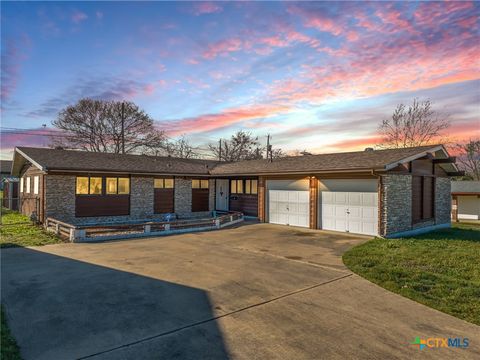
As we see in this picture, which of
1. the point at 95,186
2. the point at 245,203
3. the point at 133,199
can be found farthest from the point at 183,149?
the point at 95,186

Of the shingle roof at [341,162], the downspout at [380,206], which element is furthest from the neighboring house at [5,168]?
the downspout at [380,206]

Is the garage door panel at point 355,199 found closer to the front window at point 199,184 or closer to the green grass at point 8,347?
the front window at point 199,184

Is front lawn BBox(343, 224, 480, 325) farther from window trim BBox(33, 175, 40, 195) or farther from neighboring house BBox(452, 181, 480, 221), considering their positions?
neighboring house BBox(452, 181, 480, 221)

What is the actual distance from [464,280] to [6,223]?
22164 millimetres

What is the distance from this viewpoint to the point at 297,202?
18.1 m

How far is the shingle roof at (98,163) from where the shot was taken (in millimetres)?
16828

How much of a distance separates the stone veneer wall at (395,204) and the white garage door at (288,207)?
14.6ft

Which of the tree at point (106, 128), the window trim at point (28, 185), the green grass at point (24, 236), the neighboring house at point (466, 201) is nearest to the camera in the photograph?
the green grass at point (24, 236)

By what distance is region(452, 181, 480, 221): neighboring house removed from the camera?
101ft

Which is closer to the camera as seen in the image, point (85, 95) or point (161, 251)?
point (161, 251)

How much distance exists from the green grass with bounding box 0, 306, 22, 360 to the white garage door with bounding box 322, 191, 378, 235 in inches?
564

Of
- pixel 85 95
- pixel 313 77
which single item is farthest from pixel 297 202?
pixel 85 95

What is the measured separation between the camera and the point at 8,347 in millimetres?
4379

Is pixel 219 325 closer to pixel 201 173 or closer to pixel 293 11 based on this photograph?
pixel 293 11
